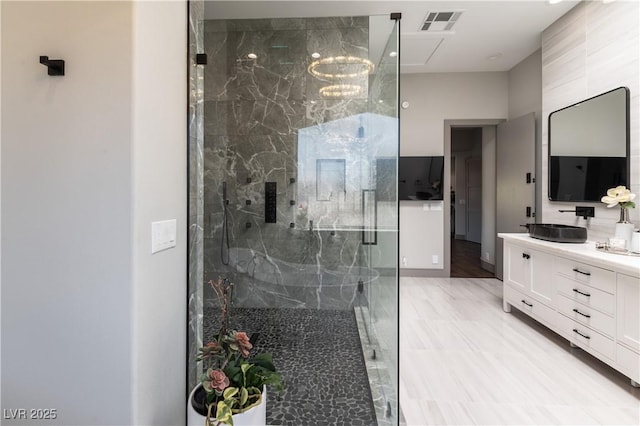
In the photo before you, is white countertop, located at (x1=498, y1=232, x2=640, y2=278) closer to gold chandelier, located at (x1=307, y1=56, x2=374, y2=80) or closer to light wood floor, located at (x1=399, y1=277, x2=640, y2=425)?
light wood floor, located at (x1=399, y1=277, x2=640, y2=425)

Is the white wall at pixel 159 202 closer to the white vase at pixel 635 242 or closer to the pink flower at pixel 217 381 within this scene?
the pink flower at pixel 217 381

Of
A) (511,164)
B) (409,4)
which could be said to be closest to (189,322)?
(409,4)

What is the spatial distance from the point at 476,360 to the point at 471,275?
2836mm

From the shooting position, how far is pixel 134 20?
100cm

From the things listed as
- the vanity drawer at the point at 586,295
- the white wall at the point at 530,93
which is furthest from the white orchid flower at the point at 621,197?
the white wall at the point at 530,93

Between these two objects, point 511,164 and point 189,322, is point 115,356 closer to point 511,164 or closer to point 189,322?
point 189,322

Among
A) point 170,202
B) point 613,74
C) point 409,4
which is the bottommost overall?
point 170,202

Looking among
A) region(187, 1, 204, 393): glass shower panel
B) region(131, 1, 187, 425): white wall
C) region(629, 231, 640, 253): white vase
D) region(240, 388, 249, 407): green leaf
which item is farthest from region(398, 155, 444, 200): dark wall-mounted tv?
region(240, 388, 249, 407): green leaf

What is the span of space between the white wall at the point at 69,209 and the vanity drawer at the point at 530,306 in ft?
10.5

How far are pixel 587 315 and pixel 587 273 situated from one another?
1.06 ft

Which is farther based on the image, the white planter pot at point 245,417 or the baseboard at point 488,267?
the baseboard at point 488,267

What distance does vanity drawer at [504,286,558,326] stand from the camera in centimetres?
264

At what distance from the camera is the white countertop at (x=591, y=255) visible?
1899mm

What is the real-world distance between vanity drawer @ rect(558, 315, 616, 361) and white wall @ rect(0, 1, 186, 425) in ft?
9.50
